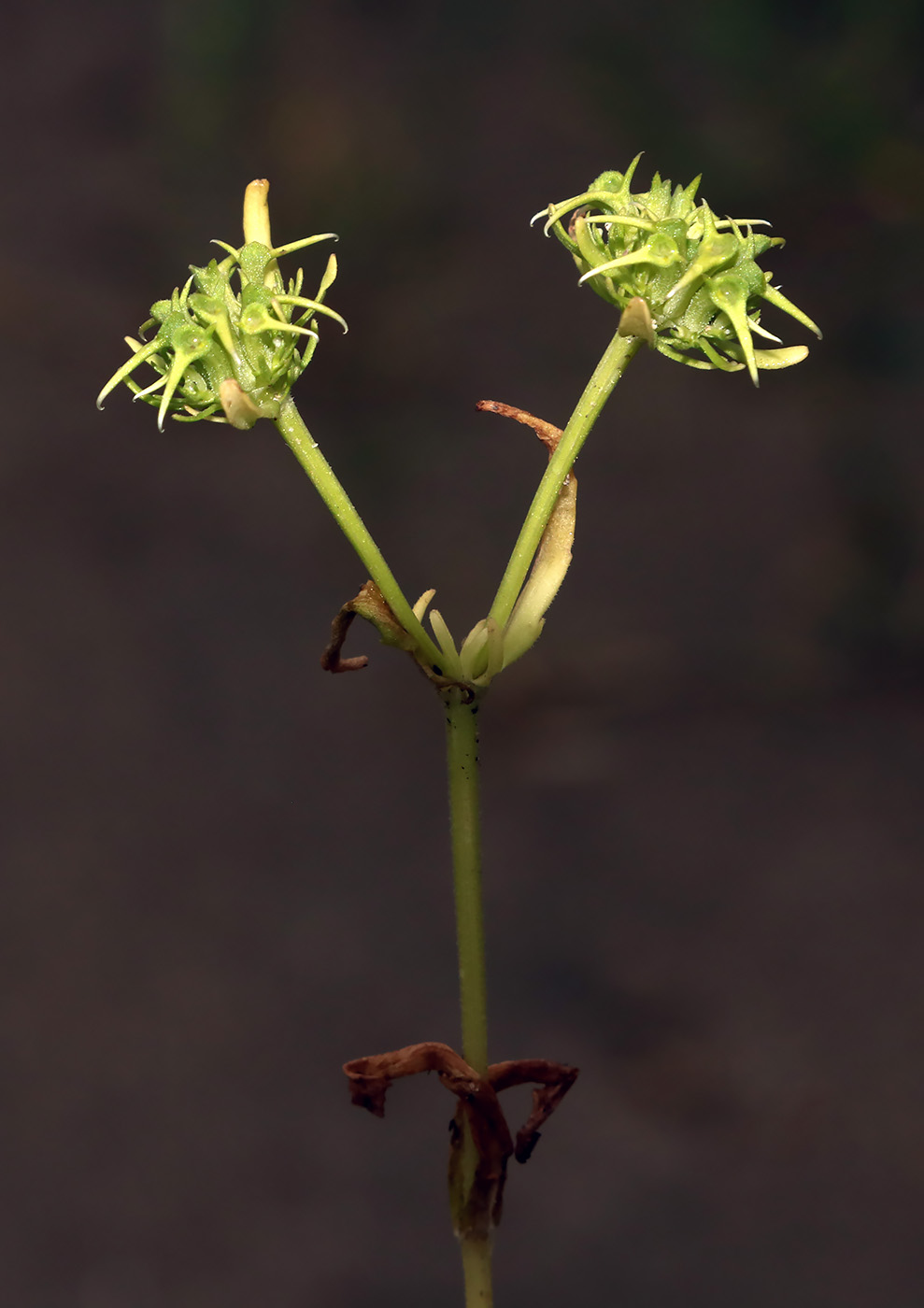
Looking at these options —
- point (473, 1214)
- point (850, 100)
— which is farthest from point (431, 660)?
point (850, 100)

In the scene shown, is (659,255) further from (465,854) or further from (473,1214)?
(473,1214)

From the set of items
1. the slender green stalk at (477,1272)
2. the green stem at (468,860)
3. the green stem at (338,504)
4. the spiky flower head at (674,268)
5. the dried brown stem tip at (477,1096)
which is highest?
the spiky flower head at (674,268)

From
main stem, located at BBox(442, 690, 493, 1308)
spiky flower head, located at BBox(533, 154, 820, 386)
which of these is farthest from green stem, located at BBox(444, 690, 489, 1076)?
spiky flower head, located at BBox(533, 154, 820, 386)

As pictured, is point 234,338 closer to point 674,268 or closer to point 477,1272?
point 674,268

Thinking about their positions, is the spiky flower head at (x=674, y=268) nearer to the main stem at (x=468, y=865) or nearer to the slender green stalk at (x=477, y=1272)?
the main stem at (x=468, y=865)

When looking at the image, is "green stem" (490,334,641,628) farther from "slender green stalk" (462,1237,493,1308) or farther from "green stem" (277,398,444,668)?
"slender green stalk" (462,1237,493,1308)

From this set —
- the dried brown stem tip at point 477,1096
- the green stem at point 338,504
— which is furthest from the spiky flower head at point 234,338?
the dried brown stem tip at point 477,1096
